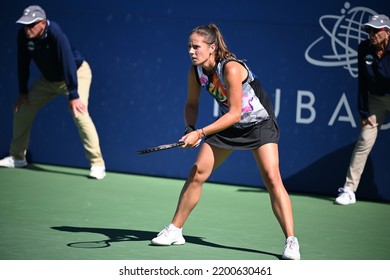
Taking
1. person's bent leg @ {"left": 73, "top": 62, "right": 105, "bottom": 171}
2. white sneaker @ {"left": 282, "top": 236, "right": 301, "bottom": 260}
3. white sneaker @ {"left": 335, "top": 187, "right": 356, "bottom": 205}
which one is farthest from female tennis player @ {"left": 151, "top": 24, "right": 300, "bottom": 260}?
person's bent leg @ {"left": 73, "top": 62, "right": 105, "bottom": 171}

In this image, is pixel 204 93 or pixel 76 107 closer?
pixel 76 107

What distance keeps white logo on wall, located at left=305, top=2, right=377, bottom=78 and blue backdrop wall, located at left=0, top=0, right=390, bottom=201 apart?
0.01m

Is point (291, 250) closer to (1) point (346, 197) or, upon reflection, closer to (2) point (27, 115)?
(1) point (346, 197)

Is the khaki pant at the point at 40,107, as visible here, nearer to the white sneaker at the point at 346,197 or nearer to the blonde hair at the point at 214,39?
the white sneaker at the point at 346,197

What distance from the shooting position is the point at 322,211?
28.9 ft

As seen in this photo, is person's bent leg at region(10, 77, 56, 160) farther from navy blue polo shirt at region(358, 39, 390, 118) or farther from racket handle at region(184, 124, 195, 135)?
racket handle at region(184, 124, 195, 135)

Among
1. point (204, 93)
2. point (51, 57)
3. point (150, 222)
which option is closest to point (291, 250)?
point (150, 222)

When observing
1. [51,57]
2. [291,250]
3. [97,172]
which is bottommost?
[291,250]

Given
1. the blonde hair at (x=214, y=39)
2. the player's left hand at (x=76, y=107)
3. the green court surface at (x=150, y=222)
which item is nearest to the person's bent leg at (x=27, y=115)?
the green court surface at (x=150, y=222)

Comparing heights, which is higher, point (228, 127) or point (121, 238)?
point (228, 127)

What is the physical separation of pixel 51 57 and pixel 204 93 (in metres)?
1.72

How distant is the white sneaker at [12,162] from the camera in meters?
10.5

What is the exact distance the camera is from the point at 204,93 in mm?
9984
